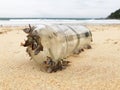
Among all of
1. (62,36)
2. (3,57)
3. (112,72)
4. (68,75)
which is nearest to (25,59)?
(3,57)

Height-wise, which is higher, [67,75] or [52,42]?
[52,42]

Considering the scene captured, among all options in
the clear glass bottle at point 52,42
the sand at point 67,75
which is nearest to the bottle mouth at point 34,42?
the clear glass bottle at point 52,42

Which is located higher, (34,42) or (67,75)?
(34,42)

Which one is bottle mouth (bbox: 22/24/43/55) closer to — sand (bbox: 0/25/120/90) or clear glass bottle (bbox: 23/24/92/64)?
clear glass bottle (bbox: 23/24/92/64)

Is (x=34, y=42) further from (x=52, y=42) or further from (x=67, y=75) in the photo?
(x=67, y=75)

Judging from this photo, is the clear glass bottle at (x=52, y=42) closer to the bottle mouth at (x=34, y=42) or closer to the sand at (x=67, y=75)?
the bottle mouth at (x=34, y=42)

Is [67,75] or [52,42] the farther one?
[52,42]

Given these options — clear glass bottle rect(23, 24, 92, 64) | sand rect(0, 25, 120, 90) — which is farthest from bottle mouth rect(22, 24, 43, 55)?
sand rect(0, 25, 120, 90)

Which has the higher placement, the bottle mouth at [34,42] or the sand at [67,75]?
the bottle mouth at [34,42]

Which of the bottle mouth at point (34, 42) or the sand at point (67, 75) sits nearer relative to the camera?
the sand at point (67, 75)

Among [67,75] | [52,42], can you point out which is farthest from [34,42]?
[67,75]

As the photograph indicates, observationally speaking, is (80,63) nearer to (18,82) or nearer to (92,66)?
(92,66)

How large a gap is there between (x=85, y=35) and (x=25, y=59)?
44.7 inches

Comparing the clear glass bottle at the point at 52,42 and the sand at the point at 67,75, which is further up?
the clear glass bottle at the point at 52,42
